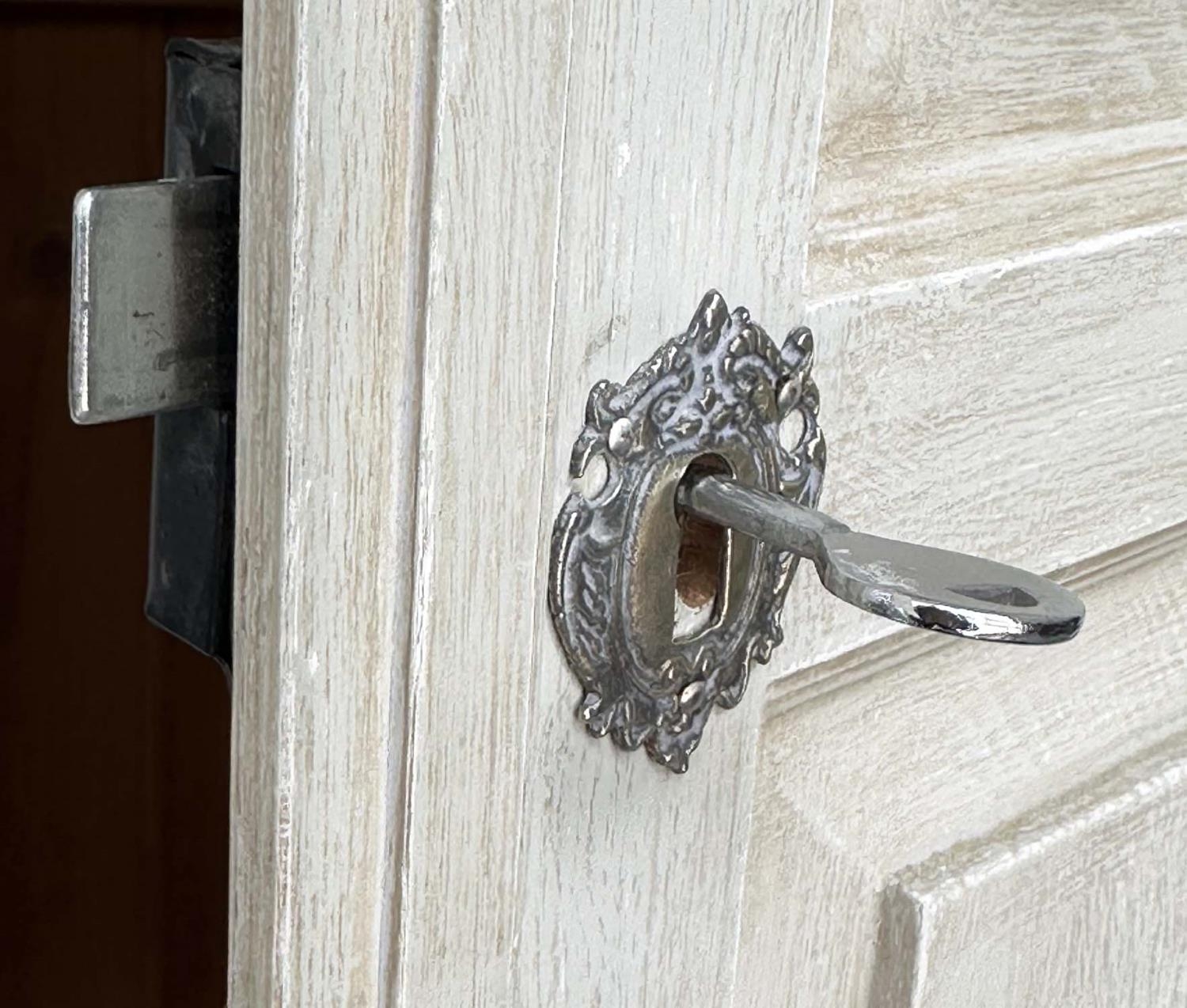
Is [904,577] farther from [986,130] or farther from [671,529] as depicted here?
[986,130]

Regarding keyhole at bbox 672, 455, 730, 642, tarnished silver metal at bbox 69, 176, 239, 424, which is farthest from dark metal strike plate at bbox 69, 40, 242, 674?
keyhole at bbox 672, 455, 730, 642

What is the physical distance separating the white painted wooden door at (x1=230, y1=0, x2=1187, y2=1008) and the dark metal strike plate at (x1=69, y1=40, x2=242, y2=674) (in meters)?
0.02

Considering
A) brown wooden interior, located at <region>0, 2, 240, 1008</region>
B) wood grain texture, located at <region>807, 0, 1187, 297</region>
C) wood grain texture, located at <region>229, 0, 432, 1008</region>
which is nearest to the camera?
wood grain texture, located at <region>229, 0, 432, 1008</region>

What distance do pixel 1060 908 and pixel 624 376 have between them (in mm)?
306

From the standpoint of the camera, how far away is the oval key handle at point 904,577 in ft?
1.12

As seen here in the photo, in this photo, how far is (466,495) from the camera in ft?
1.12

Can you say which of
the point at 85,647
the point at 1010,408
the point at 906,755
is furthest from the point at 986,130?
the point at 85,647

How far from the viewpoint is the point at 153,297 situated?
0.33 metres

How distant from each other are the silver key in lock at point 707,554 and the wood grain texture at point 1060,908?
143mm

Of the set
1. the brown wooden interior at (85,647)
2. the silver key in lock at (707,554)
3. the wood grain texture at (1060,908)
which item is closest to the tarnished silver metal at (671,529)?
the silver key in lock at (707,554)

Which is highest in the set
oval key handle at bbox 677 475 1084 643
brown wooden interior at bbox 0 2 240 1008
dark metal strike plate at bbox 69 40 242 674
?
dark metal strike plate at bbox 69 40 242 674

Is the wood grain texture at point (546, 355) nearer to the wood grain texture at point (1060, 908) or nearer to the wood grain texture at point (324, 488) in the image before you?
the wood grain texture at point (324, 488)

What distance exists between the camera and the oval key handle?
1.12ft

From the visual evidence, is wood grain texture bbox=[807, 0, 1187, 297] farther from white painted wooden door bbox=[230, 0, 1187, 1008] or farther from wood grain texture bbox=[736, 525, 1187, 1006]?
wood grain texture bbox=[736, 525, 1187, 1006]
